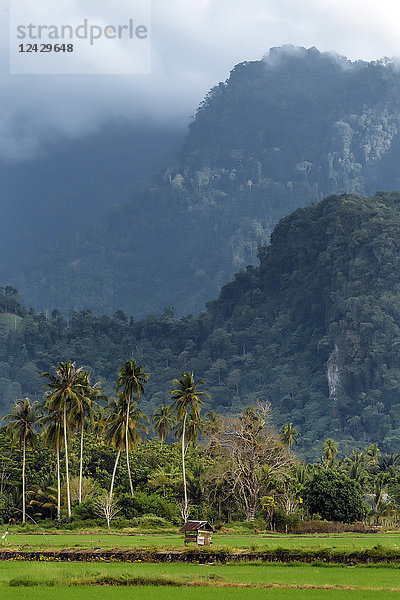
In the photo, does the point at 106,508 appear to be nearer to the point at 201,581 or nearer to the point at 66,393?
the point at 66,393

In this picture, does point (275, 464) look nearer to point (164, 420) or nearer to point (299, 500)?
point (299, 500)

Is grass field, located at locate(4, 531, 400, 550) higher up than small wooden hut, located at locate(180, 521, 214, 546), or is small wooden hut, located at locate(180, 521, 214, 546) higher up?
small wooden hut, located at locate(180, 521, 214, 546)

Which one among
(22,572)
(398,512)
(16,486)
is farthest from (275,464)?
(22,572)

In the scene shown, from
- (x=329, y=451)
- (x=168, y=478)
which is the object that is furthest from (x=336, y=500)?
(x=329, y=451)

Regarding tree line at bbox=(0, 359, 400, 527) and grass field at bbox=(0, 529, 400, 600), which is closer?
grass field at bbox=(0, 529, 400, 600)

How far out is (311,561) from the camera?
5384 centimetres

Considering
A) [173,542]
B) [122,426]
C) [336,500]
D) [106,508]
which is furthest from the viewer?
[122,426]

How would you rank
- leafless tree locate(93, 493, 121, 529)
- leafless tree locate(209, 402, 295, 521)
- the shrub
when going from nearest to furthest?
leafless tree locate(93, 493, 121, 529) < the shrub < leafless tree locate(209, 402, 295, 521)

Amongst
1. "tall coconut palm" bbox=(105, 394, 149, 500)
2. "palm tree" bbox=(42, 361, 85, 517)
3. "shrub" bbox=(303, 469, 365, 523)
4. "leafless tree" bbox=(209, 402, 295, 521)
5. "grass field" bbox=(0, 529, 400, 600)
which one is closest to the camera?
"grass field" bbox=(0, 529, 400, 600)

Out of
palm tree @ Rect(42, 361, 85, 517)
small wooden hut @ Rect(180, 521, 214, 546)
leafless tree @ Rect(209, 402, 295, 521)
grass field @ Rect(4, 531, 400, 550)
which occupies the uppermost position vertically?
palm tree @ Rect(42, 361, 85, 517)

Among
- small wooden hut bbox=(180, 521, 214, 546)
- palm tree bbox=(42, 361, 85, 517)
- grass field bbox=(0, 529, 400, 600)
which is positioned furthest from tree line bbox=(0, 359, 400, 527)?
grass field bbox=(0, 529, 400, 600)

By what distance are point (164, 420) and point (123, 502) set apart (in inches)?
914

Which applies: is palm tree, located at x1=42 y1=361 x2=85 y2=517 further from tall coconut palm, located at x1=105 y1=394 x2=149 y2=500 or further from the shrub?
the shrub

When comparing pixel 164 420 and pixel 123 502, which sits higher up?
pixel 164 420
